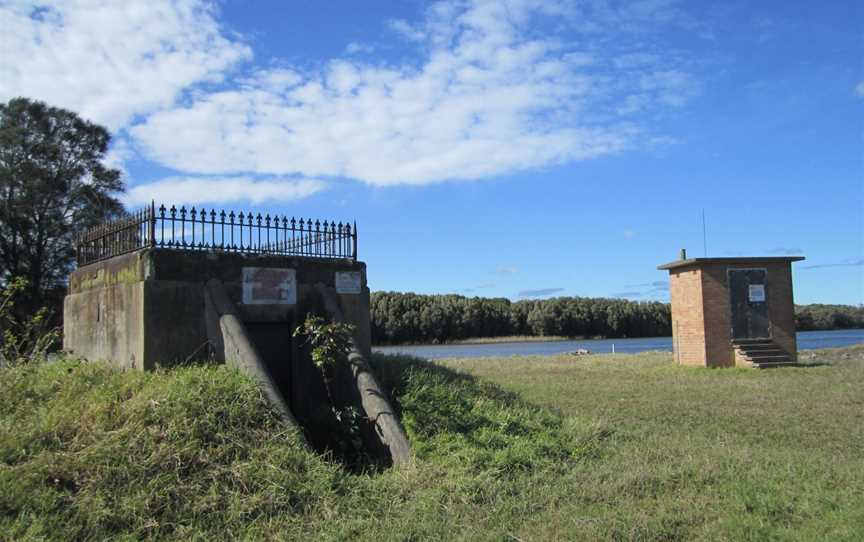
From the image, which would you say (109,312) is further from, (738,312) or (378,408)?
(738,312)

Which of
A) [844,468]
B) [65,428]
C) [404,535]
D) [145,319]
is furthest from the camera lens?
[145,319]

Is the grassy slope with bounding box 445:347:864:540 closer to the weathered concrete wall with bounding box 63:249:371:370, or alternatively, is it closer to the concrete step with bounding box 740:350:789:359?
the concrete step with bounding box 740:350:789:359

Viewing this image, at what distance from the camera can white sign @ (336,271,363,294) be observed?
31.7 feet

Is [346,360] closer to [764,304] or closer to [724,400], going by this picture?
[724,400]

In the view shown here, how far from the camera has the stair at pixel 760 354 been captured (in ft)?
64.1

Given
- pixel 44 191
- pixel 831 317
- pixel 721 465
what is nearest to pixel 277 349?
pixel 721 465

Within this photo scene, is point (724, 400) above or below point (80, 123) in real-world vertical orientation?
below

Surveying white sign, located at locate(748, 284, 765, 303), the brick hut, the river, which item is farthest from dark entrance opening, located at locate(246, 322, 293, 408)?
the river

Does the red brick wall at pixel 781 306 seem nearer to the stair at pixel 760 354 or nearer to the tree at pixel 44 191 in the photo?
the stair at pixel 760 354

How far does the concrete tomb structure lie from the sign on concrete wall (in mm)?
13

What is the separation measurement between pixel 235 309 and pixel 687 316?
16141mm

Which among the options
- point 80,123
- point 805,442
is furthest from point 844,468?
point 80,123

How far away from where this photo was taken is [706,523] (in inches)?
215

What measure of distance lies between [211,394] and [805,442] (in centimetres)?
760
